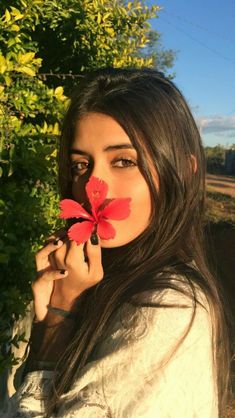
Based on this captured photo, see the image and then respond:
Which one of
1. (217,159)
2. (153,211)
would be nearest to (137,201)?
(153,211)

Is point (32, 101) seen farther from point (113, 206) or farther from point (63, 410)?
point (63, 410)

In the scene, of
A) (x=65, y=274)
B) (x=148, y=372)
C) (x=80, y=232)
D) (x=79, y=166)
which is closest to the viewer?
(x=148, y=372)

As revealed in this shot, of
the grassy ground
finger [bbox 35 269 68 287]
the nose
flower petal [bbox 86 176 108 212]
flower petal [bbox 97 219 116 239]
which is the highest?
the nose

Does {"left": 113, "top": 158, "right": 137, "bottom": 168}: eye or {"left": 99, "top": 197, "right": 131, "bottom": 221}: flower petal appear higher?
{"left": 113, "top": 158, "right": 137, "bottom": 168}: eye

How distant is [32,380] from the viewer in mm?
1209

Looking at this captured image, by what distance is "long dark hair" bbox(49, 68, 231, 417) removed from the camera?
1.20 metres

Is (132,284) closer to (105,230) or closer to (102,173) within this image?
(105,230)

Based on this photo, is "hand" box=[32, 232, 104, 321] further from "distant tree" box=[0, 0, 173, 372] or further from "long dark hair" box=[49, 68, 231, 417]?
"distant tree" box=[0, 0, 173, 372]

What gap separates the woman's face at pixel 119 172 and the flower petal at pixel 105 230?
0.37ft

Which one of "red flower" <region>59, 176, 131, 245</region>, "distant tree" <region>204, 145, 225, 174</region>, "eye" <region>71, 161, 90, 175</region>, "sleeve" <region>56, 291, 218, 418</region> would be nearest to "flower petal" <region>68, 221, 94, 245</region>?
"red flower" <region>59, 176, 131, 245</region>

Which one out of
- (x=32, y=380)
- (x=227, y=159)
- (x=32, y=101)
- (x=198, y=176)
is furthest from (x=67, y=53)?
(x=227, y=159)

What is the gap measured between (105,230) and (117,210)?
60 millimetres

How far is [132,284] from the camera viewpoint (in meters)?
1.23

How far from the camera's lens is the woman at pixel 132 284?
1027 millimetres
